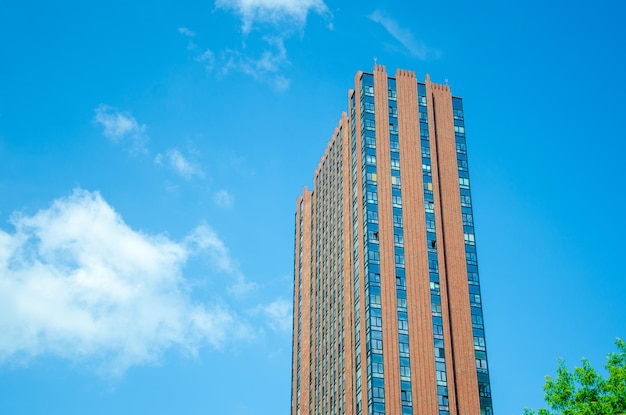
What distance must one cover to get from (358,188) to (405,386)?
27.6 m

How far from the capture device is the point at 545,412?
6056cm

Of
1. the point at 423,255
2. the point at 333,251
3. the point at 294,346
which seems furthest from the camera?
the point at 294,346

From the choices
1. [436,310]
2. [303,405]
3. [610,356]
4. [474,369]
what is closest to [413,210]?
[436,310]

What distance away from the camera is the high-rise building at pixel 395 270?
10050cm

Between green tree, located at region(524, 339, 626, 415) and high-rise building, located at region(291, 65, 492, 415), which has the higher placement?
high-rise building, located at region(291, 65, 492, 415)

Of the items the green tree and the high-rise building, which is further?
the high-rise building

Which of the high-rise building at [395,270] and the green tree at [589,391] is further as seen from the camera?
the high-rise building at [395,270]

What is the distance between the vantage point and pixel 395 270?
106562 mm

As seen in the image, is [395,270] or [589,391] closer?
[589,391]

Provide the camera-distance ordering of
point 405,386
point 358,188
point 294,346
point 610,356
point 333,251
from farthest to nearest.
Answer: point 294,346 → point 333,251 → point 358,188 → point 405,386 → point 610,356

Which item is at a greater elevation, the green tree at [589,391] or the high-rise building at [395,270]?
the high-rise building at [395,270]

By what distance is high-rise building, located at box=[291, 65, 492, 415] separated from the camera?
100 metres

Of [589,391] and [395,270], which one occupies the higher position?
[395,270]

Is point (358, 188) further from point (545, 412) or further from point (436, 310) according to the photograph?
point (545, 412)
